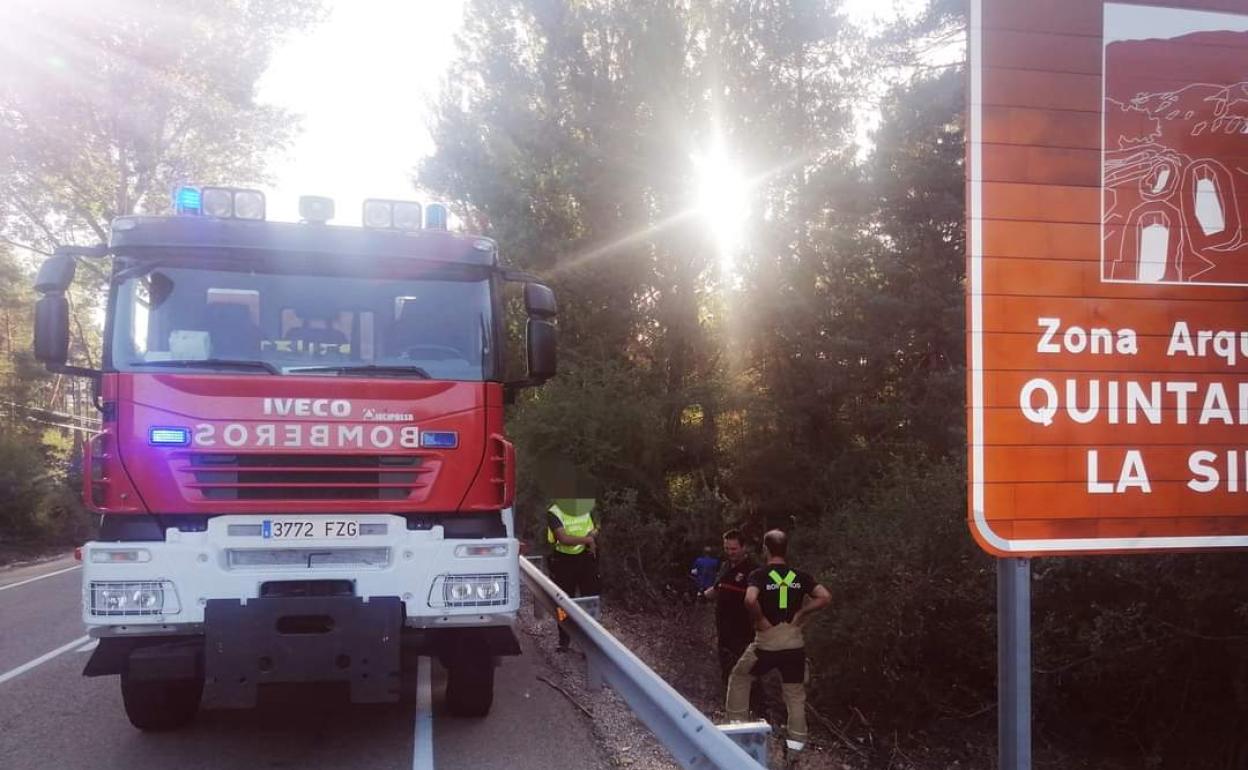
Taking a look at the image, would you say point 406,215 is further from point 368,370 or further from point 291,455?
point 291,455

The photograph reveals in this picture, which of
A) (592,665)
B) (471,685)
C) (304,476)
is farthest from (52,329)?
(592,665)

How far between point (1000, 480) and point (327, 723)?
488 cm

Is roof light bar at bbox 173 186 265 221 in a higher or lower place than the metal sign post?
higher

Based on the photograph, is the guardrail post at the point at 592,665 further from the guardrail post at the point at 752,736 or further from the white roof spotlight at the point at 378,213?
the white roof spotlight at the point at 378,213

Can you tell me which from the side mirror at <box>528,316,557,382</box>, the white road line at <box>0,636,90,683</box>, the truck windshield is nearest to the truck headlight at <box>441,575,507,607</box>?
the truck windshield

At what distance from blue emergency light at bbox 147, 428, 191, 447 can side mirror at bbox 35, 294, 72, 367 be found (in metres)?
0.82

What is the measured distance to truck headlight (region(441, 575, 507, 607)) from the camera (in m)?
5.52

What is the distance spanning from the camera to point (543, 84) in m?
20.5

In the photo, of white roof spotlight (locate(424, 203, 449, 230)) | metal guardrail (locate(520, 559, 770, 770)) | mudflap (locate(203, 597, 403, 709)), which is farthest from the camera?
white roof spotlight (locate(424, 203, 449, 230))

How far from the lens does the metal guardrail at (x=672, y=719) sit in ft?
12.5

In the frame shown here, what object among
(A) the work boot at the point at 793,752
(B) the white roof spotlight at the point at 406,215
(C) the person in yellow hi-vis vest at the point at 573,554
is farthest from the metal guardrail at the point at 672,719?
(B) the white roof spotlight at the point at 406,215

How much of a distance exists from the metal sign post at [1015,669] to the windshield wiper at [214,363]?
414cm

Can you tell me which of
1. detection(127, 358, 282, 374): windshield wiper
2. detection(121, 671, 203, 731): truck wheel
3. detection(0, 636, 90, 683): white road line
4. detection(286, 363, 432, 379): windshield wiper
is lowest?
detection(0, 636, 90, 683): white road line

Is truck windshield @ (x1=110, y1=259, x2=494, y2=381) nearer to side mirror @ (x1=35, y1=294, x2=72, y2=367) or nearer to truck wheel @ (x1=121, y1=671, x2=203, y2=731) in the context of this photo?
side mirror @ (x1=35, y1=294, x2=72, y2=367)
